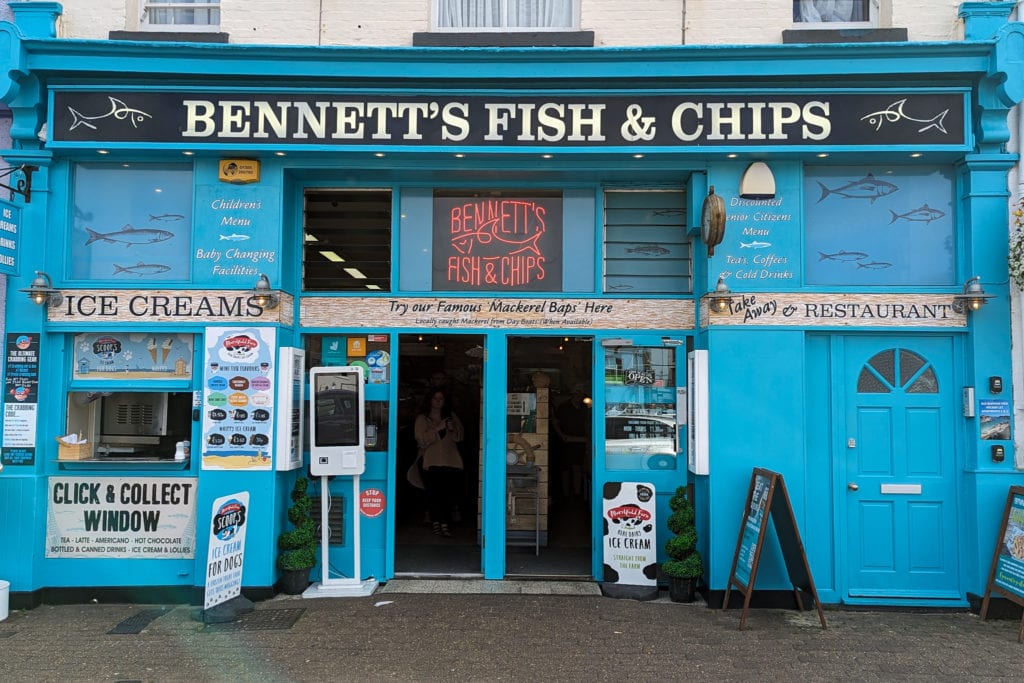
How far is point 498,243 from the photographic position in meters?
6.82

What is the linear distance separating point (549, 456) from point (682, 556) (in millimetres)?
1813

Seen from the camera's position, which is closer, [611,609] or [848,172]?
[611,609]

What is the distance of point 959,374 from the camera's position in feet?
20.4

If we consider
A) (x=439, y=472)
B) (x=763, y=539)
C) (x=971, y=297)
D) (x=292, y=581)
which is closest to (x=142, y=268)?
(x=292, y=581)

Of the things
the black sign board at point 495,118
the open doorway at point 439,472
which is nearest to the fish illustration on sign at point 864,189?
the black sign board at point 495,118

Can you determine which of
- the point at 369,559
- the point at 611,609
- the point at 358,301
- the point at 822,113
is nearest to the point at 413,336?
the point at 358,301

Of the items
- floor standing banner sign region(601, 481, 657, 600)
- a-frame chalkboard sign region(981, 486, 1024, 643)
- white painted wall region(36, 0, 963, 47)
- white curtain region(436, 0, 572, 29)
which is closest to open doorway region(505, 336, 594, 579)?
floor standing banner sign region(601, 481, 657, 600)

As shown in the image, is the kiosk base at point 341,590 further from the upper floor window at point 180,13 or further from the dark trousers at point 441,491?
the upper floor window at point 180,13

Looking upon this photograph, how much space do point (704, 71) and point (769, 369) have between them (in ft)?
8.97

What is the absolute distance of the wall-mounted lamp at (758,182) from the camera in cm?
625

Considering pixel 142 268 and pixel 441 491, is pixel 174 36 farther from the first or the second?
pixel 441 491

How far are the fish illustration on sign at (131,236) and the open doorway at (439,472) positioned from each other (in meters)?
2.46

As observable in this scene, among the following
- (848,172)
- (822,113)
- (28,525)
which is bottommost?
(28,525)

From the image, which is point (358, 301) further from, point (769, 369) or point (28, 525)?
point (769, 369)
